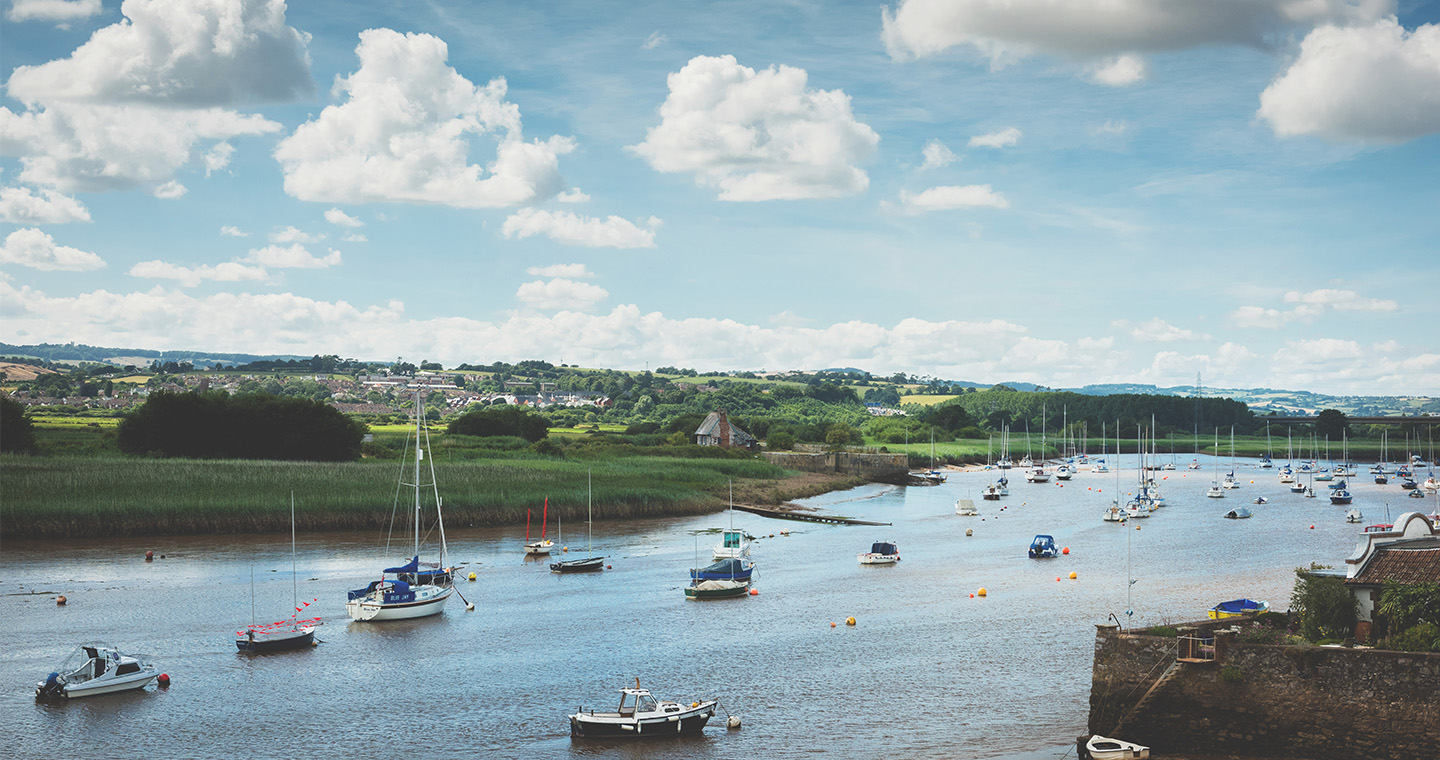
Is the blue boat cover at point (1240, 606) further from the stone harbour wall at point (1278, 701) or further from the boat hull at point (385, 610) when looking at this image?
the boat hull at point (385, 610)

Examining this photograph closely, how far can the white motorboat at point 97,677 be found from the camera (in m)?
29.3

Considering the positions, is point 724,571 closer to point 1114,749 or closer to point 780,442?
point 1114,749

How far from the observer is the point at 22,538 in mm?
54219

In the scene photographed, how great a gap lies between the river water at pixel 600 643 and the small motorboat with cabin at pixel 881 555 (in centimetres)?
138

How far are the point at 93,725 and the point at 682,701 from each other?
49.0 feet

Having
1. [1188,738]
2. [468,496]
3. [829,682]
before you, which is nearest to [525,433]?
[468,496]

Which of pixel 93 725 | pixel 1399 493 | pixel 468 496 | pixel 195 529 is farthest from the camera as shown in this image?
pixel 1399 493

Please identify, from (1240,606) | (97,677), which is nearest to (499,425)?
(97,677)

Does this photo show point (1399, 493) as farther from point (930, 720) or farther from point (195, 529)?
point (195, 529)

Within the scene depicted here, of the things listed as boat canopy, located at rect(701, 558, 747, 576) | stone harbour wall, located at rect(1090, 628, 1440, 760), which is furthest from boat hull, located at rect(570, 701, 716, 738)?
→ boat canopy, located at rect(701, 558, 747, 576)

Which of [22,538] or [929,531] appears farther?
[929,531]

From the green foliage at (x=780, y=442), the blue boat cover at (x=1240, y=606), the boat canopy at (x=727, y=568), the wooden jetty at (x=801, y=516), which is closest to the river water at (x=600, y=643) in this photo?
the boat canopy at (x=727, y=568)

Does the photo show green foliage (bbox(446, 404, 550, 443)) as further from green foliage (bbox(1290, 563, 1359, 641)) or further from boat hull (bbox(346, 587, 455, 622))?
green foliage (bbox(1290, 563, 1359, 641))

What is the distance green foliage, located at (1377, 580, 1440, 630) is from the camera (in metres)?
22.7
